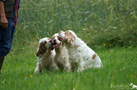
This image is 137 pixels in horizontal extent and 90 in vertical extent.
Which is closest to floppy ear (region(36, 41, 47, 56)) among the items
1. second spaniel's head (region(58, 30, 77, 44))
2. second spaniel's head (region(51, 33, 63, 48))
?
second spaniel's head (region(51, 33, 63, 48))

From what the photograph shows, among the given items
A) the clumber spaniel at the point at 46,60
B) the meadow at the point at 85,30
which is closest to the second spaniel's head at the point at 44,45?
the clumber spaniel at the point at 46,60

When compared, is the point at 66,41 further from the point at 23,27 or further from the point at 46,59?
the point at 23,27

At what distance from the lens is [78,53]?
6277 millimetres

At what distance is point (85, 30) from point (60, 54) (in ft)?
14.4

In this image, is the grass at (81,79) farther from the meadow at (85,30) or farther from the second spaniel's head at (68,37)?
the second spaniel's head at (68,37)

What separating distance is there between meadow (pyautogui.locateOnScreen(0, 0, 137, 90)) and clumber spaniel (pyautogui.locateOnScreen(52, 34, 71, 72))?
27.0 inches

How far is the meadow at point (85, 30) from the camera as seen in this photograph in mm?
6653

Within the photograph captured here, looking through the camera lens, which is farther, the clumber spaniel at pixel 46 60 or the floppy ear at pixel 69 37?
the clumber spaniel at pixel 46 60

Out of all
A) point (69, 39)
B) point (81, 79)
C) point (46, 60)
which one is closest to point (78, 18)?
point (46, 60)

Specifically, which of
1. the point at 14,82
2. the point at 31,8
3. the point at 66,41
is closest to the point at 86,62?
the point at 66,41

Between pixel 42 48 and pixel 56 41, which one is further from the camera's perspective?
pixel 42 48

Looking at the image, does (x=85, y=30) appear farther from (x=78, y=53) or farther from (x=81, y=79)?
(x=81, y=79)

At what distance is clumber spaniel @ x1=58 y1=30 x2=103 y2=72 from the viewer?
6215mm

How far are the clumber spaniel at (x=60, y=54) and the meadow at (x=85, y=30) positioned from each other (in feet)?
2.25
